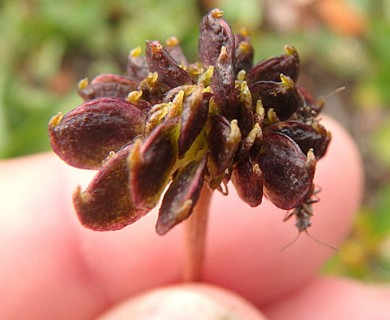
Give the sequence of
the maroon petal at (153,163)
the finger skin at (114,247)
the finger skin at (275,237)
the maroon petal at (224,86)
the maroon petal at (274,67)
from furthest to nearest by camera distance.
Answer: the finger skin at (275,237) → the finger skin at (114,247) → the maroon petal at (274,67) → the maroon petal at (224,86) → the maroon petal at (153,163)

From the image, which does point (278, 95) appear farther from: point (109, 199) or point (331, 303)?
point (331, 303)

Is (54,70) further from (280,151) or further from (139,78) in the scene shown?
(280,151)

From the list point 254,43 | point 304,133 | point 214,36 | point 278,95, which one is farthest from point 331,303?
point 254,43

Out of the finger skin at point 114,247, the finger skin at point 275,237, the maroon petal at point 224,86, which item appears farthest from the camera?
the finger skin at point 275,237

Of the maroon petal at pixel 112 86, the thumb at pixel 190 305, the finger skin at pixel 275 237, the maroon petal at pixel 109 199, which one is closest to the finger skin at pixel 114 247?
the finger skin at pixel 275 237

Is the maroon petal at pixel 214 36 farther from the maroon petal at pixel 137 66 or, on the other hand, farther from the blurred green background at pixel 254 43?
the blurred green background at pixel 254 43

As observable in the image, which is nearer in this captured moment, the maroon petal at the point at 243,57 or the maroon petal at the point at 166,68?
the maroon petal at the point at 166,68
